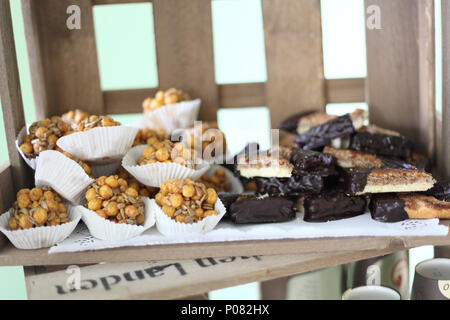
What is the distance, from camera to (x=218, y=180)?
6.76 ft

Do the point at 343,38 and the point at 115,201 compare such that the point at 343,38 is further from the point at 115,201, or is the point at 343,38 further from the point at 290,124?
the point at 115,201

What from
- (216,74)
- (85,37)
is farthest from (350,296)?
(85,37)

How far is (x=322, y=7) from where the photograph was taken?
7.43ft

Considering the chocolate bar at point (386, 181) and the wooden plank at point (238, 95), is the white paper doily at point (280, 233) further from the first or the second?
the wooden plank at point (238, 95)

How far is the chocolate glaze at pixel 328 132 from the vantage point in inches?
78.3

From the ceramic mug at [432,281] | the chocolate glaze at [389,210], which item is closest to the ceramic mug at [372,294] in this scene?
the ceramic mug at [432,281]

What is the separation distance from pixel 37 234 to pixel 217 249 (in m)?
0.55

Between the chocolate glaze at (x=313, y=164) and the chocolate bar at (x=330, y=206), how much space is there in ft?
0.27

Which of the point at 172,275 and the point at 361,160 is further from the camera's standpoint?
the point at 361,160

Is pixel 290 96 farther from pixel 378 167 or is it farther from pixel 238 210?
pixel 238 210

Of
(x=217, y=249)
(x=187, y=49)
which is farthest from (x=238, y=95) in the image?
(x=217, y=249)

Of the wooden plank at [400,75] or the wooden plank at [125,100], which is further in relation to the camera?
the wooden plank at [125,100]

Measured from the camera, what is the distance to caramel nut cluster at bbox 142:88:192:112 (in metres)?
2.18

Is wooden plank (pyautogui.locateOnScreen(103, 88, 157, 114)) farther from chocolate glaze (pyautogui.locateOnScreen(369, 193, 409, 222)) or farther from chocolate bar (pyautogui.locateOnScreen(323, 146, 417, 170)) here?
chocolate glaze (pyautogui.locateOnScreen(369, 193, 409, 222))
